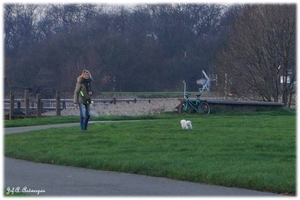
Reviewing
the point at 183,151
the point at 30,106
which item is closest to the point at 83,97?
the point at 183,151

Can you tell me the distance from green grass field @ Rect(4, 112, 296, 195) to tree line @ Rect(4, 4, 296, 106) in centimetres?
1217

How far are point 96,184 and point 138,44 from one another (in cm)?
3324

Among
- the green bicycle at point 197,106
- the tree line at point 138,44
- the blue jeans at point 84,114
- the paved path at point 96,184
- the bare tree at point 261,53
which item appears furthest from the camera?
the tree line at point 138,44

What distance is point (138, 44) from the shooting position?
44.4 m

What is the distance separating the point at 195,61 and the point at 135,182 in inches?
1441

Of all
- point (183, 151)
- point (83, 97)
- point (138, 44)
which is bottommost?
point (183, 151)

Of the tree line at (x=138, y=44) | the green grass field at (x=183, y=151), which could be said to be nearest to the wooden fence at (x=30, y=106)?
the tree line at (x=138, y=44)

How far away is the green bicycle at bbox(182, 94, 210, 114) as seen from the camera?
3042 cm

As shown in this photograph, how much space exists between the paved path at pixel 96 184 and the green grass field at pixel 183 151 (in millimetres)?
283

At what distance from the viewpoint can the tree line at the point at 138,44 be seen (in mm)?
33250

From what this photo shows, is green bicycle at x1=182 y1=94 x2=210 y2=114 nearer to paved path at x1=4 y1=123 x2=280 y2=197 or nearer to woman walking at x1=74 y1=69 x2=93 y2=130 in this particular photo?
woman walking at x1=74 y1=69 x2=93 y2=130

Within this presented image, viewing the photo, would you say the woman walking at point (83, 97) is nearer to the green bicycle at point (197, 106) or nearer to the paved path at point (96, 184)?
the paved path at point (96, 184)

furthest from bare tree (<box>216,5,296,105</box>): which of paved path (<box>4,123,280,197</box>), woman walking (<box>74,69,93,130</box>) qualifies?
paved path (<box>4,123,280,197</box>)

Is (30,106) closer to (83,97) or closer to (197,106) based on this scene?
(197,106)
